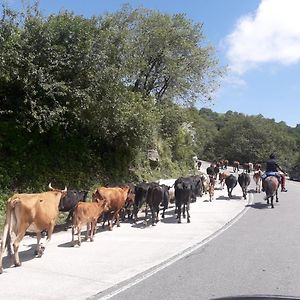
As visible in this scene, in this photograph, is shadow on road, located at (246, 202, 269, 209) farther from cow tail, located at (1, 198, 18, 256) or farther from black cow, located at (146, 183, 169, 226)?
cow tail, located at (1, 198, 18, 256)

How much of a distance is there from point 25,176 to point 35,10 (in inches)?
248

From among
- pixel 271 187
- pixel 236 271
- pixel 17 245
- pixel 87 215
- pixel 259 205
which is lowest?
pixel 236 271

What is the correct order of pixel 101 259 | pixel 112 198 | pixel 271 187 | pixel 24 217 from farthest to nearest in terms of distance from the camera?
pixel 271 187 < pixel 112 198 < pixel 101 259 < pixel 24 217

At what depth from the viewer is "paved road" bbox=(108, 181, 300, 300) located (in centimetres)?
745

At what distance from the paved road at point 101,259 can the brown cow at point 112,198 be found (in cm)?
47

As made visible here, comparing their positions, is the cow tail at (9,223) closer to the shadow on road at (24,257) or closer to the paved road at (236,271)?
the shadow on road at (24,257)

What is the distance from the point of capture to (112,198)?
13.9 m

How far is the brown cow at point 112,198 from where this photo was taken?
1350cm

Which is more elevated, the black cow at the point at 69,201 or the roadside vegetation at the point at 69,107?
the roadside vegetation at the point at 69,107

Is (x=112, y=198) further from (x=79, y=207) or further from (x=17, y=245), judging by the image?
(x=17, y=245)

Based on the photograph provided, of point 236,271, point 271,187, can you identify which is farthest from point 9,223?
point 271,187

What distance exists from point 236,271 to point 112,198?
5723 mm

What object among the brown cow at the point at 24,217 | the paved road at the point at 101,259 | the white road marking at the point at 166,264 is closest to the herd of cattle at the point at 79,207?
the brown cow at the point at 24,217

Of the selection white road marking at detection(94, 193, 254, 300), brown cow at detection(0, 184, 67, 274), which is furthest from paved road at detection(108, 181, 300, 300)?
brown cow at detection(0, 184, 67, 274)
